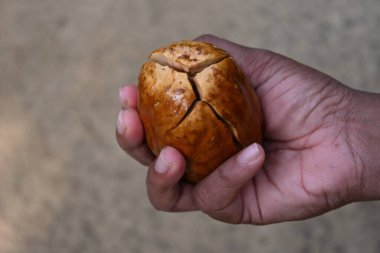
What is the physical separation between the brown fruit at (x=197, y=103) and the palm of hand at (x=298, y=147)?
0.86 ft

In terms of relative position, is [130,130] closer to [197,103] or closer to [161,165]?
[161,165]

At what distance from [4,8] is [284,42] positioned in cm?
177

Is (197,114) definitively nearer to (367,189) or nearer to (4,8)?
(367,189)

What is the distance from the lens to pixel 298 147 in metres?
1.62

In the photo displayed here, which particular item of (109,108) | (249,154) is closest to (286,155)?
(249,154)

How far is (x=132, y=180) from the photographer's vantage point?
2578 millimetres

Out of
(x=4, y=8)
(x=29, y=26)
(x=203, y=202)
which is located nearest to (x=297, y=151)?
(x=203, y=202)

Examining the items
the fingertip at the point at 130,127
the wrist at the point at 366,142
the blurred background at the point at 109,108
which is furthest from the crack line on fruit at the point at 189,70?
the blurred background at the point at 109,108

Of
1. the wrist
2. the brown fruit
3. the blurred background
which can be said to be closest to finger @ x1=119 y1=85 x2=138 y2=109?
the brown fruit

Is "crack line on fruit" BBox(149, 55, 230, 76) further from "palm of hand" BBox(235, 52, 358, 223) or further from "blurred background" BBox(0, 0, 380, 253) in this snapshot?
"blurred background" BBox(0, 0, 380, 253)

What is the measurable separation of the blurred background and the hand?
80cm

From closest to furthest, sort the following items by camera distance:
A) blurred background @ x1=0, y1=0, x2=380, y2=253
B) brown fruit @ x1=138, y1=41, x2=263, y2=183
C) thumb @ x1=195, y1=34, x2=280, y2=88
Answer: brown fruit @ x1=138, y1=41, x2=263, y2=183 < thumb @ x1=195, y1=34, x2=280, y2=88 < blurred background @ x1=0, y1=0, x2=380, y2=253

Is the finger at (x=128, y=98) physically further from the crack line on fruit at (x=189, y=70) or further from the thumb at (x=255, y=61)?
the thumb at (x=255, y=61)

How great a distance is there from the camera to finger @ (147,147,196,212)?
4.40 feet
